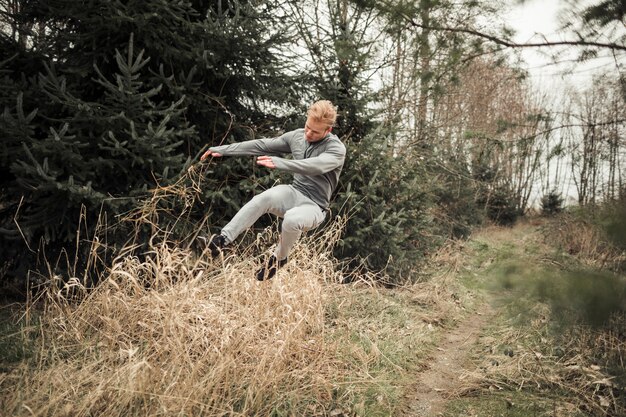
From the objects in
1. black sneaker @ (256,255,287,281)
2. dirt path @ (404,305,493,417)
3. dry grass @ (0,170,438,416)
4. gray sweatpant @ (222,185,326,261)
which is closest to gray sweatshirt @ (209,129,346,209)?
gray sweatpant @ (222,185,326,261)

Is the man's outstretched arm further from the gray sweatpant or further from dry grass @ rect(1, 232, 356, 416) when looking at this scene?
dry grass @ rect(1, 232, 356, 416)

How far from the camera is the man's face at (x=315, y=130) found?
4.07m

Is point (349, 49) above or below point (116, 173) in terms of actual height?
above

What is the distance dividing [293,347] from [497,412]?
1.61 meters

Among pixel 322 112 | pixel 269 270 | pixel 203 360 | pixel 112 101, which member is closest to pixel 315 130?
pixel 322 112

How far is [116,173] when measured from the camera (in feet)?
18.4

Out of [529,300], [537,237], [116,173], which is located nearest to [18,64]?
[116,173]

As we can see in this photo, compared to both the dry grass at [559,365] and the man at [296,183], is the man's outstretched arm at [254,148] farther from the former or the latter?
the dry grass at [559,365]

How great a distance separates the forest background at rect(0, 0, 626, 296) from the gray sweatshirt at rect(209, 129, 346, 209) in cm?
78

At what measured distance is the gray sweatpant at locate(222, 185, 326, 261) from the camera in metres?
3.87

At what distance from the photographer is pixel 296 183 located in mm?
4348

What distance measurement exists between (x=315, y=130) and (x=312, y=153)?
0.74 feet

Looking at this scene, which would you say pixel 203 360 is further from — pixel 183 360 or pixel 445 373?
pixel 445 373

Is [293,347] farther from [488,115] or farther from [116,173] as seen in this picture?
[488,115]
